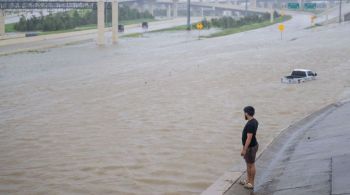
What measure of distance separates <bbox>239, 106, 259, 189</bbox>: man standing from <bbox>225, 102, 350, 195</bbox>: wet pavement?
306 mm

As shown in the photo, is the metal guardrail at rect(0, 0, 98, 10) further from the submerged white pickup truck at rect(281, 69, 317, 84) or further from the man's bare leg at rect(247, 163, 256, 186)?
the man's bare leg at rect(247, 163, 256, 186)

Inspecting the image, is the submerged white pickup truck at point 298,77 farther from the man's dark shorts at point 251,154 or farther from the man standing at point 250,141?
the man's dark shorts at point 251,154

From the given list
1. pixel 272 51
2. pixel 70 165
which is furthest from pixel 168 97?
pixel 272 51

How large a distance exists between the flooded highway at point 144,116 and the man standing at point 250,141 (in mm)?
1335

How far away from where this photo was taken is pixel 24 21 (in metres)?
79.0

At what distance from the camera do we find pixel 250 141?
910 cm

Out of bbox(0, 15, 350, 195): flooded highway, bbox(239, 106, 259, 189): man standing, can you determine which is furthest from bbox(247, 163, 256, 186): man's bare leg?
bbox(0, 15, 350, 195): flooded highway

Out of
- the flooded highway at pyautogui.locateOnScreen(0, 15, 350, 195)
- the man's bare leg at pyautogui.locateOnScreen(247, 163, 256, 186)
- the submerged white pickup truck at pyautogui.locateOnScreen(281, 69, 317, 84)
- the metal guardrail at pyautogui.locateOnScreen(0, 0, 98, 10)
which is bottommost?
the flooded highway at pyautogui.locateOnScreen(0, 15, 350, 195)

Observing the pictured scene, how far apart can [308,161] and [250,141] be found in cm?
247

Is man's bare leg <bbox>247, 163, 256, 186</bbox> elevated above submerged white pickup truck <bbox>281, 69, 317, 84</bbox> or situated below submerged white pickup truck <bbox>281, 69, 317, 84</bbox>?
above

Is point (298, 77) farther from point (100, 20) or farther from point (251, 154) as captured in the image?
point (100, 20)

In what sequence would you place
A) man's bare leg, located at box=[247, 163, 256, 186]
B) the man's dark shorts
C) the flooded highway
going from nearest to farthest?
1. the man's dark shorts
2. man's bare leg, located at box=[247, 163, 256, 186]
3. the flooded highway

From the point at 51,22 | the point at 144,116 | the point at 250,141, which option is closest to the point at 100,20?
the point at 51,22

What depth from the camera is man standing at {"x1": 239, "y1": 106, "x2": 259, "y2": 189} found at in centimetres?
906
